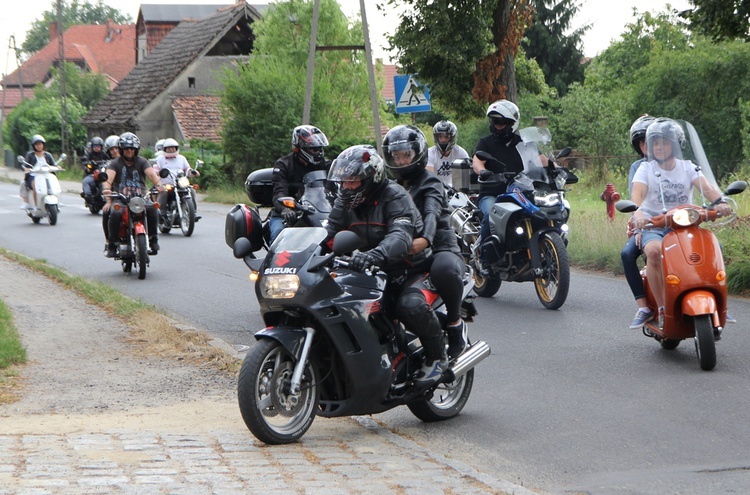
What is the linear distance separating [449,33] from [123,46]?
310 ft

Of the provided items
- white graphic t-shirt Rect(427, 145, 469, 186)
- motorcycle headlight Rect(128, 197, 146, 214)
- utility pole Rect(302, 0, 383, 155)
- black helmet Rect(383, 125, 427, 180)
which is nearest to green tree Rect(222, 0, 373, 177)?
utility pole Rect(302, 0, 383, 155)

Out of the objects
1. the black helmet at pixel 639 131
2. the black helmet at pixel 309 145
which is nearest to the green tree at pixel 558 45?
the black helmet at pixel 309 145

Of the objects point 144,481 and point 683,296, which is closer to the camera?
point 144,481

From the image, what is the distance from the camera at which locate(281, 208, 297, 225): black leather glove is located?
1043 cm

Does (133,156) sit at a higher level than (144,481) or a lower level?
higher

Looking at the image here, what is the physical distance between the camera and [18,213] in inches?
1178

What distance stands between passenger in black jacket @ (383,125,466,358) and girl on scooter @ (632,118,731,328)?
87.0 inches

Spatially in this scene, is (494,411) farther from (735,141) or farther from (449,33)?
(735,141)

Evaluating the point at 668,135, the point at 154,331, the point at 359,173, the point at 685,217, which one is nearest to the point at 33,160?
the point at 154,331

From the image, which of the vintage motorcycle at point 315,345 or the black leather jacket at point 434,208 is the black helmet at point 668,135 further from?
the vintage motorcycle at point 315,345

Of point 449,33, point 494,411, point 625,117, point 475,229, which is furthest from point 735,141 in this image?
point 494,411

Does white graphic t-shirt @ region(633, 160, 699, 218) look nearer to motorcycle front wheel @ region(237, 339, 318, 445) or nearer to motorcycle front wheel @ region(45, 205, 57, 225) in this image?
motorcycle front wheel @ region(237, 339, 318, 445)

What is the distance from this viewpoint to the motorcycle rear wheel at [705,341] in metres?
7.91

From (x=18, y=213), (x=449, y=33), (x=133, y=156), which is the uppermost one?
(x=449, y=33)
